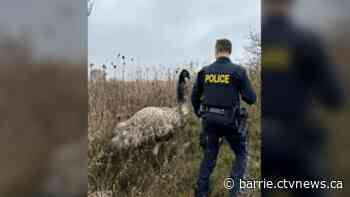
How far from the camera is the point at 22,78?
5.73 feet

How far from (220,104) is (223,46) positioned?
295 millimetres

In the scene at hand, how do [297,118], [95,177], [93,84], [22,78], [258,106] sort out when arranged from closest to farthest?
[22,78] < [297,118] < [258,106] < [93,84] < [95,177]

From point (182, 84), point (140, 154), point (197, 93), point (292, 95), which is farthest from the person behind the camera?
point (140, 154)

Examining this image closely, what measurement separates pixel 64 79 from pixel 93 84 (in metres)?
0.39

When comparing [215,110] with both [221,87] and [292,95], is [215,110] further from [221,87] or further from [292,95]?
[292,95]

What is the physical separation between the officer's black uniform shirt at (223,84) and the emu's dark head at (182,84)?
0.33ft

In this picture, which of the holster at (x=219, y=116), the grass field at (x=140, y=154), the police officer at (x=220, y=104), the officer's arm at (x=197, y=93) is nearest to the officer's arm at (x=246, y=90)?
the police officer at (x=220, y=104)

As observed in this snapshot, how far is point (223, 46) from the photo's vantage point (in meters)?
2.17

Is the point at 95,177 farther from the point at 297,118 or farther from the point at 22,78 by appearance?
the point at 297,118

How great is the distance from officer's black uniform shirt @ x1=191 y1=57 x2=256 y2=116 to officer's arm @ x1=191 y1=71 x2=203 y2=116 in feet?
0.04

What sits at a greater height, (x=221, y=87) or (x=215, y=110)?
(x=221, y=87)

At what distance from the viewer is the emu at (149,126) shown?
8.05 ft

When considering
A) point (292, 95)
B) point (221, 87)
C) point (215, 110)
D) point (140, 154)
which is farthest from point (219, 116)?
point (140, 154)

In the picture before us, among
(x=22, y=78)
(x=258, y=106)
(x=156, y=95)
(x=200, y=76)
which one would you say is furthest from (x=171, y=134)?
(x=22, y=78)
